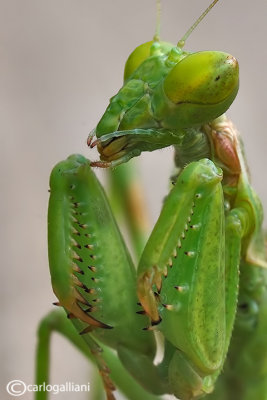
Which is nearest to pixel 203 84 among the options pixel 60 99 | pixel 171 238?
pixel 171 238

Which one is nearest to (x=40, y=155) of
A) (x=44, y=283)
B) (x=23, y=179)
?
(x=23, y=179)

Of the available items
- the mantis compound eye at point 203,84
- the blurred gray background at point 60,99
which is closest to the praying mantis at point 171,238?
the mantis compound eye at point 203,84

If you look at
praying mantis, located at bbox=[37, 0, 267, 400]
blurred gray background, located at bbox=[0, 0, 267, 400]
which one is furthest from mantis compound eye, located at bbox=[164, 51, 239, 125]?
blurred gray background, located at bbox=[0, 0, 267, 400]

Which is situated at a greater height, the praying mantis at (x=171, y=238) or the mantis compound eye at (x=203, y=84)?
the mantis compound eye at (x=203, y=84)

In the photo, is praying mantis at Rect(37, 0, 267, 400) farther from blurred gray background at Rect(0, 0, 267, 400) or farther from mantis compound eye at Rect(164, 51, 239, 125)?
blurred gray background at Rect(0, 0, 267, 400)

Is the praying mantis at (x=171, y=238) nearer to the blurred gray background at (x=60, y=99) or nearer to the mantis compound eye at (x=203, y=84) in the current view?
the mantis compound eye at (x=203, y=84)

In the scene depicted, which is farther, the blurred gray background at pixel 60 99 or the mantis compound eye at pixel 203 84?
the blurred gray background at pixel 60 99
